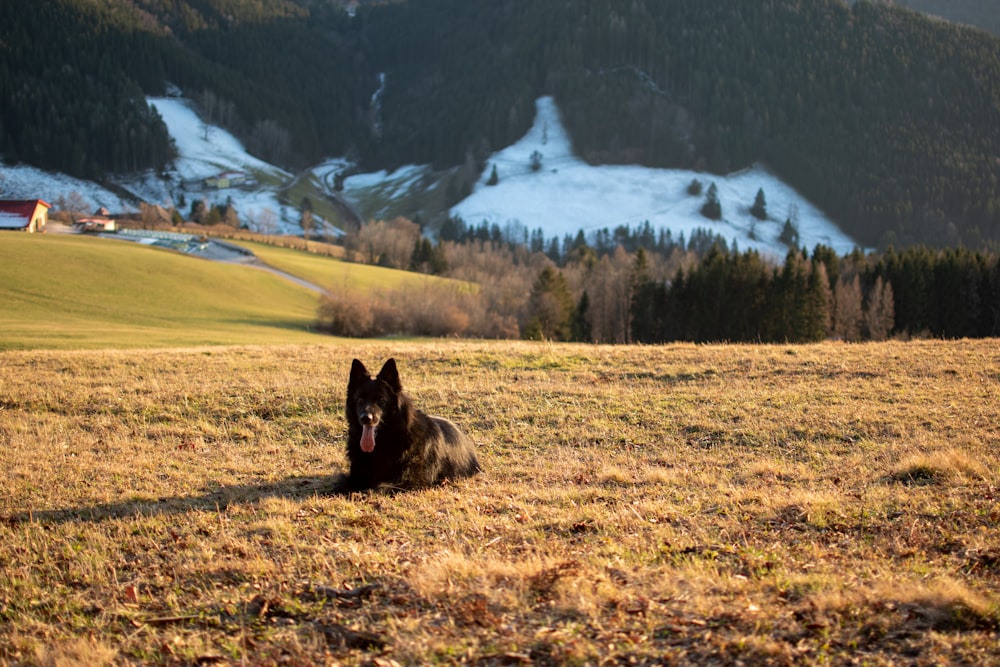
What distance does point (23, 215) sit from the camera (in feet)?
367

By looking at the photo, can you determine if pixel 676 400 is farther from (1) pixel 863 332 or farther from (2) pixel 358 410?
(1) pixel 863 332

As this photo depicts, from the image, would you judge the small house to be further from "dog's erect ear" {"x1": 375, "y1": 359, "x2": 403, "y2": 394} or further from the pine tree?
"dog's erect ear" {"x1": 375, "y1": 359, "x2": 403, "y2": 394}

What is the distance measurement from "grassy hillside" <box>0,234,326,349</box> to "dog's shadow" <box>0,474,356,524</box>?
3348 centimetres

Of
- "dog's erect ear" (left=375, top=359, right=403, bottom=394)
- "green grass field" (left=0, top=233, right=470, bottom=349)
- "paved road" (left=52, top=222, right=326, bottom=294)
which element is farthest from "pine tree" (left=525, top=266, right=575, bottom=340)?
"dog's erect ear" (left=375, top=359, right=403, bottom=394)

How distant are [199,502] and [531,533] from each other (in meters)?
5.14

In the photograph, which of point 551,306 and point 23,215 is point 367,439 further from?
point 23,215

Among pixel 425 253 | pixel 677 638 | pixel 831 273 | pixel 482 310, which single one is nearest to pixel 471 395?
pixel 677 638

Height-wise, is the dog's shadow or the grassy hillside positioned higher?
the grassy hillside

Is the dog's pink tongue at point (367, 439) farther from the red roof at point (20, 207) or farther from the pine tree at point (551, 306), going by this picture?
the red roof at point (20, 207)

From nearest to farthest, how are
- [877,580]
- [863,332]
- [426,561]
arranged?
[877,580]
[426,561]
[863,332]

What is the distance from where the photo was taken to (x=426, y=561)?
7410 mm

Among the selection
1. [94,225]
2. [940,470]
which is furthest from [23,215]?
[940,470]

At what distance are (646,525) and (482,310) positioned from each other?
73996 millimetres

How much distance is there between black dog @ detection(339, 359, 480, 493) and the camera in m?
10.3
